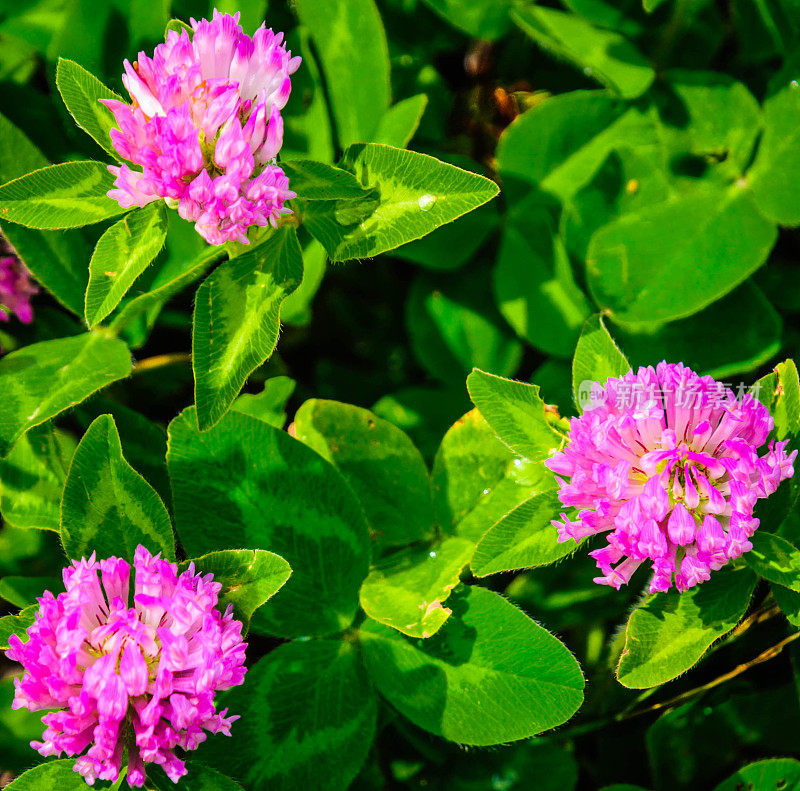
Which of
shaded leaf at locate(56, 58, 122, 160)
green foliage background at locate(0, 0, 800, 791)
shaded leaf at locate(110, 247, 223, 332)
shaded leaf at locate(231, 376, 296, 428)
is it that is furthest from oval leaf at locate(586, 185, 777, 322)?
shaded leaf at locate(56, 58, 122, 160)

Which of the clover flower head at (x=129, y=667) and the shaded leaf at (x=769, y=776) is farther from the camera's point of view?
the shaded leaf at (x=769, y=776)

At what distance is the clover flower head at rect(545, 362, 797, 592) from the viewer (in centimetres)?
146

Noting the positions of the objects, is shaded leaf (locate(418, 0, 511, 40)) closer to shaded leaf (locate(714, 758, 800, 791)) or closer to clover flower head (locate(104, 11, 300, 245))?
clover flower head (locate(104, 11, 300, 245))

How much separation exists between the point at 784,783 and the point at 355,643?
40.0 inches

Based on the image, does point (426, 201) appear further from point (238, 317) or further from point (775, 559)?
point (775, 559)

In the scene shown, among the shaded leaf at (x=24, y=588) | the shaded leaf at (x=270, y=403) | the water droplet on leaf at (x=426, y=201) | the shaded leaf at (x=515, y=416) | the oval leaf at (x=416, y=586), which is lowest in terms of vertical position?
the shaded leaf at (x=24, y=588)

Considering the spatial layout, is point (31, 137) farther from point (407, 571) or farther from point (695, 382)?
point (695, 382)

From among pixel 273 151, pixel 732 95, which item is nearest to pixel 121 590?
pixel 273 151

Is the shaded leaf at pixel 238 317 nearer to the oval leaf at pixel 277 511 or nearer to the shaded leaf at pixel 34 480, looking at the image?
the oval leaf at pixel 277 511

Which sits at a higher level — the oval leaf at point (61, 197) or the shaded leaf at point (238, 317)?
the oval leaf at point (61, 197)

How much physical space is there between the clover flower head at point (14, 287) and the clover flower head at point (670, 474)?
1.45 m

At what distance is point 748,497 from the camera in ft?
4.71

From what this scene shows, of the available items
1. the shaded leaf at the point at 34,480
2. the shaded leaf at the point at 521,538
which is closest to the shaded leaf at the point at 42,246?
the shaded leaf at the point at 34,480

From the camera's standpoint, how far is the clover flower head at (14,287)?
221cm
